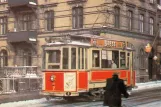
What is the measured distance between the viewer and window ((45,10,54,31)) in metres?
36.0

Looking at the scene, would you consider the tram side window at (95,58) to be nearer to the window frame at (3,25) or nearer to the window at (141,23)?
the window at (141,23)

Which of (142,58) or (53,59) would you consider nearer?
(53,59)

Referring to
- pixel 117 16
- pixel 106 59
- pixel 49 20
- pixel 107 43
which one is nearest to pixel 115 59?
pixel 106 59

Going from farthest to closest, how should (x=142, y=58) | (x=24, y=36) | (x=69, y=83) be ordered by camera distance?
(x=142, y=58) < (x=24, y=36) < (x=69, y=83)

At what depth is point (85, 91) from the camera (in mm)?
19484

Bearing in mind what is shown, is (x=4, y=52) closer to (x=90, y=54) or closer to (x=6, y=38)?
(x=6, y=38)

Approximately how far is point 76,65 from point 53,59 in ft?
4.09

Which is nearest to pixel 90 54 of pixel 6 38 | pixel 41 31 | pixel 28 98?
pixel 28 98

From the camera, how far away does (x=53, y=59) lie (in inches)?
765

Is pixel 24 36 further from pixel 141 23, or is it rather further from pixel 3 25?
pixel 141 23

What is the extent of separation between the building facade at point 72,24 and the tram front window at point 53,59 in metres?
12.8

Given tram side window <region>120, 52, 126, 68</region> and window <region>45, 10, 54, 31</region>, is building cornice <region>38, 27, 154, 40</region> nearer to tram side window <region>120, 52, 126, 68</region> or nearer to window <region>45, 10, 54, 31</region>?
window <region>45, 10, 54, 31</region>

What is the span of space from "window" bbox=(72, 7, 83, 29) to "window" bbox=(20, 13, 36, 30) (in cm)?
463

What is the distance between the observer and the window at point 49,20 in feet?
118
